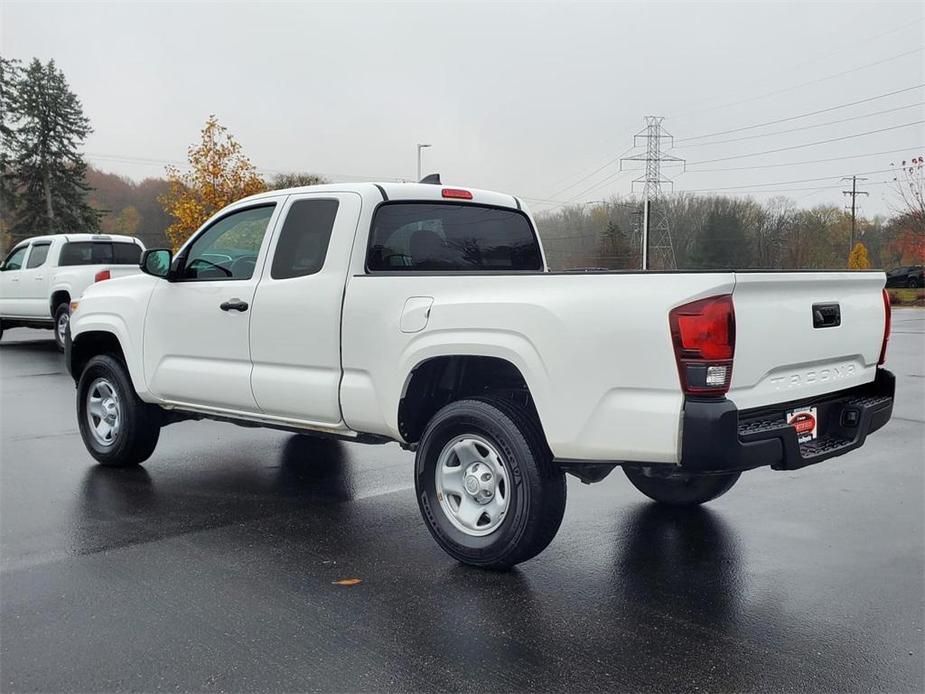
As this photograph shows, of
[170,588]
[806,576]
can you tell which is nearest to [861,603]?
[806,576]

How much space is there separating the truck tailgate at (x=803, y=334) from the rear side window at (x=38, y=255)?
1579cm

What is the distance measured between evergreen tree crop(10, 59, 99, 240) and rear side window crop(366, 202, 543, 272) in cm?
6273

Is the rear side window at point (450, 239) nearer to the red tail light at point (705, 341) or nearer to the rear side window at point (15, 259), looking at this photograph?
the red tail light at point (705, 341)

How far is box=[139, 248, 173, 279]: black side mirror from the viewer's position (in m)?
6.17

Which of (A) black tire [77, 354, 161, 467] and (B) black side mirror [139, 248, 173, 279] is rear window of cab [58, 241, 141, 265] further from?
(B) black side mirror [139, 248, 173, 279]

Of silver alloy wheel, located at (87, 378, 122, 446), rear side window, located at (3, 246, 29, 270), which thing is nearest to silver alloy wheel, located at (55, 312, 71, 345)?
rear side window, located at (3, 246, 29, 270)

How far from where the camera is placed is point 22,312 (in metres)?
16.9

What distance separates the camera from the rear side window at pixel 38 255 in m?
16.6

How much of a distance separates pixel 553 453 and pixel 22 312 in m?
15.7

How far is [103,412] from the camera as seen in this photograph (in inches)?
269

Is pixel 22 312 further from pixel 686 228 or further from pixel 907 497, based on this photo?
pixel 686 228

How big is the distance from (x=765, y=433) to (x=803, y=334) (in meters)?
0.57

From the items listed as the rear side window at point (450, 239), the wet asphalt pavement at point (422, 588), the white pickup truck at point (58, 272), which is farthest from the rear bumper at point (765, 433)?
the white pickup truck at point (58, 272)

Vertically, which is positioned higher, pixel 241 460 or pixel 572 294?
pixel 572 294
